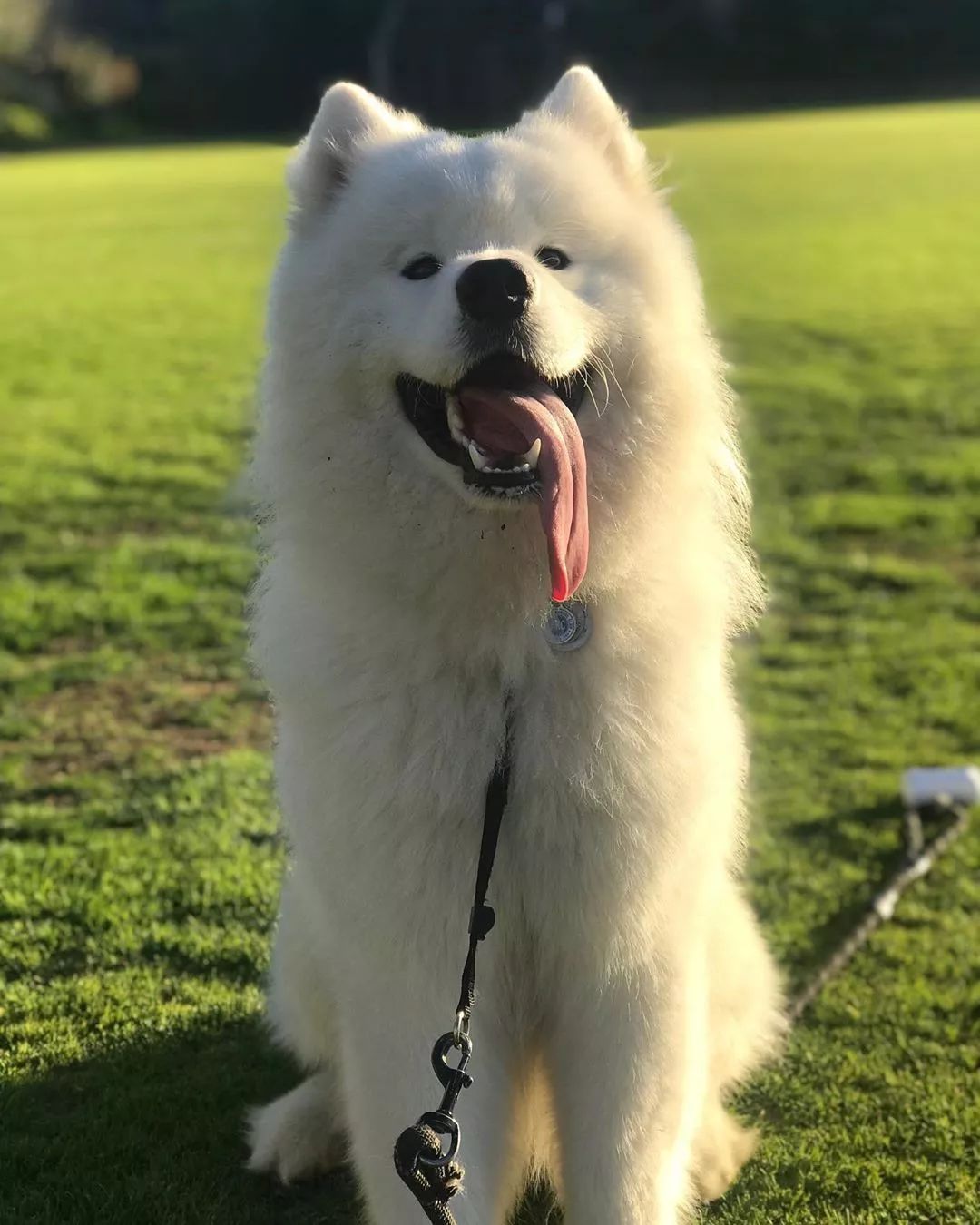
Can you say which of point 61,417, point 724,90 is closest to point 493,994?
point 61,417

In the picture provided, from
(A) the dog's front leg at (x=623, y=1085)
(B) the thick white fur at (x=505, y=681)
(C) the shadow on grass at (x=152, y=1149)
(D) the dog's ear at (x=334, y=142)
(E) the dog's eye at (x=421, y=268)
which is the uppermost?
(D) the dog's ear at (x=334, y=142)

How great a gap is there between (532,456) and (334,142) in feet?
3.01

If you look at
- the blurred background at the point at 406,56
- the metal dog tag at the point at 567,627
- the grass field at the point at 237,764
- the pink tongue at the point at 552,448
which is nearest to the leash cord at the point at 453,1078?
Result: the metal dog tag at the point at 567,627

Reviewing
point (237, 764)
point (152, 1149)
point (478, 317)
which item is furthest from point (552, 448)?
point (237, 764)

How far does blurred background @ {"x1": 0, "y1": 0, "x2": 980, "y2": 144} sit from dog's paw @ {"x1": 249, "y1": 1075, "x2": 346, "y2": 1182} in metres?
49.6

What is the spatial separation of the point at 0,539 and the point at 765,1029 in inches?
223

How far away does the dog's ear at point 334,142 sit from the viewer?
2.55m

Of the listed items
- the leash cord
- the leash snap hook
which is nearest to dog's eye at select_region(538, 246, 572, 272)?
the leash cord

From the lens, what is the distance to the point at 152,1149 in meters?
2.88

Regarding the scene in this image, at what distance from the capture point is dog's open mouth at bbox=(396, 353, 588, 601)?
83.0 inches

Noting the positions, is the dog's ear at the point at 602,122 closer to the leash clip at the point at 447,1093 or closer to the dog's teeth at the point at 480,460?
the dog's teeth at the point at 480,460

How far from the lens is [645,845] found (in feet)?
7.52

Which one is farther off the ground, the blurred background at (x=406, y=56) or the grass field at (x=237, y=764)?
the grass field at (x=237, y=764)

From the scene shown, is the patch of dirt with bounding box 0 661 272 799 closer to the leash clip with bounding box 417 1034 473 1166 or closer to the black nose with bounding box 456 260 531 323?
the leash clip with bounding box 417 1034 473 1166
